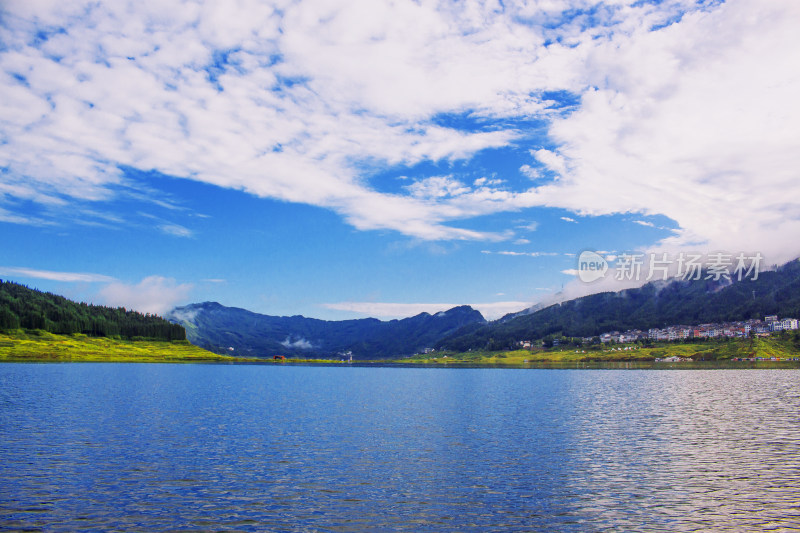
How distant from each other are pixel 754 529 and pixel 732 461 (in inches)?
911

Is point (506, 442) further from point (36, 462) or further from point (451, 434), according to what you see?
point (36, 462)

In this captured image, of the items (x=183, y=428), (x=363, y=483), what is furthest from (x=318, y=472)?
(x=183, y=428)

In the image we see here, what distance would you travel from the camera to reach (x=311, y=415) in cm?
8712

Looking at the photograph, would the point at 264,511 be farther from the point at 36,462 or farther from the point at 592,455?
the point at 592,455

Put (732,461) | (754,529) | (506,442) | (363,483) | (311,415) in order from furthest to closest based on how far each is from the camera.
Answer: (311,415) < (506,442) < (732,461) < (363,483) < (754,529)

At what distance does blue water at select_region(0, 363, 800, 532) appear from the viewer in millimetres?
34375

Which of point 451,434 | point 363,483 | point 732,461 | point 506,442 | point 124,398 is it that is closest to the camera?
point 363,483

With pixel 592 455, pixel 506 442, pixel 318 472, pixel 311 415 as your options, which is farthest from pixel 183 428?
pixel 592 455

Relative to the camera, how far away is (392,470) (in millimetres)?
48156

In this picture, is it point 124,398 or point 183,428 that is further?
point 124,398

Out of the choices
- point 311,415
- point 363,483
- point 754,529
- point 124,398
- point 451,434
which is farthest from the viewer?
point 124,398

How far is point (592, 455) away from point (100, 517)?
45886mm

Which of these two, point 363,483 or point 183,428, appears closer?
point 363,483

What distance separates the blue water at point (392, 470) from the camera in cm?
3438
